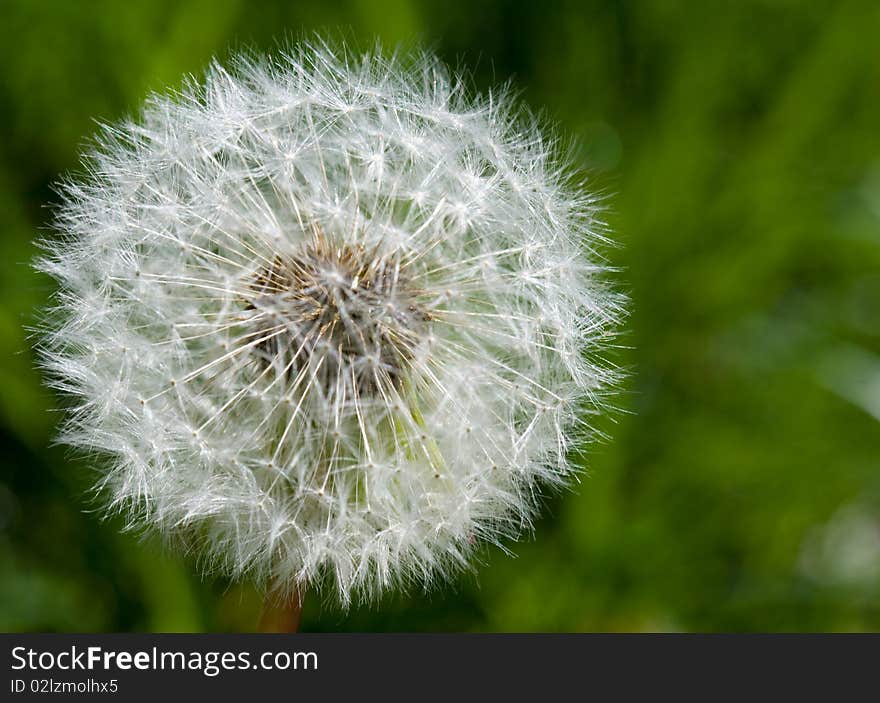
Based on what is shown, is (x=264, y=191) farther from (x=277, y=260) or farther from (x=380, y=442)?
(x=380, y=442)

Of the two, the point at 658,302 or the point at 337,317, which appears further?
the point at 658,302

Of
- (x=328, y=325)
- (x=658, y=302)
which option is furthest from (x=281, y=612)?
(x=658, y=302)

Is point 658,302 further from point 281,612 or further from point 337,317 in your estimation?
point 281,612

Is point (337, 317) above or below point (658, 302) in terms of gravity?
below

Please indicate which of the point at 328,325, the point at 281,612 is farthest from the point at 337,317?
the point at 281,612

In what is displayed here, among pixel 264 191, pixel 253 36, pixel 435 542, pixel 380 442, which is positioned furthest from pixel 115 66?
pixel 435 542

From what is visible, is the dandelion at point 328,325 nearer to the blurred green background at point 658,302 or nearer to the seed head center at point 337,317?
the seed head center at point 337,317

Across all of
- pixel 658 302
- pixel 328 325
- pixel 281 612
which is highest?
pixel 658 302
